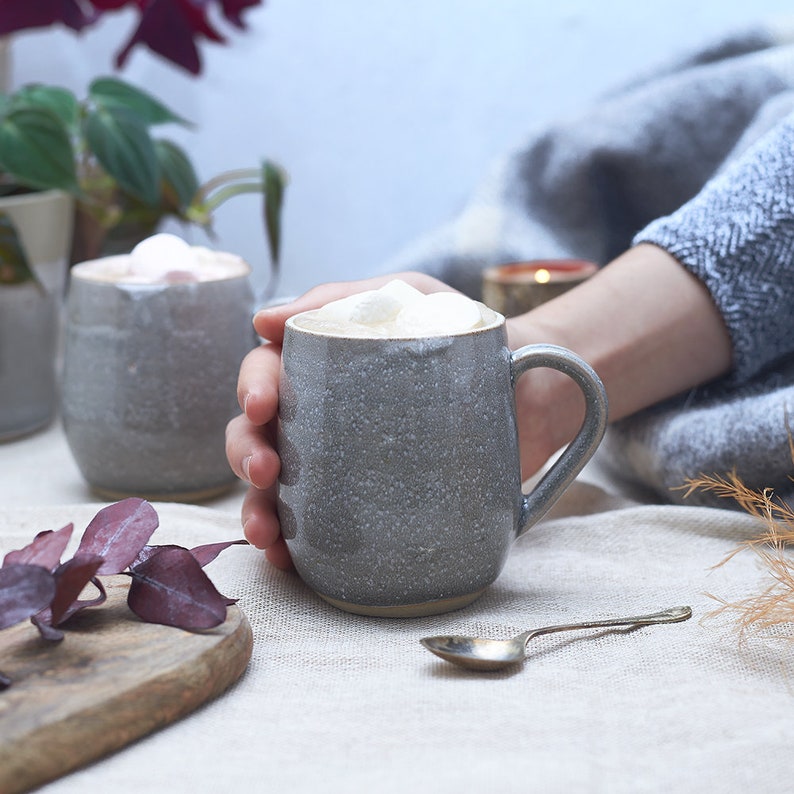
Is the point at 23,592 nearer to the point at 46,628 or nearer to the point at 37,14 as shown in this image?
the point at 46,628

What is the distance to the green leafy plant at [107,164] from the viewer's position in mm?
752

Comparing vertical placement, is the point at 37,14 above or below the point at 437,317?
above

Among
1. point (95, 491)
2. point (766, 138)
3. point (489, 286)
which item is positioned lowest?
point (95, 491)

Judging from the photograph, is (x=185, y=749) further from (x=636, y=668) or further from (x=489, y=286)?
(x=489, y=286)

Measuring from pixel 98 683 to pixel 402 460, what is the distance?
0.14 m

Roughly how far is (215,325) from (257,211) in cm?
58

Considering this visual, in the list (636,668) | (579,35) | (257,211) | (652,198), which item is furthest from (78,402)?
(579,35)

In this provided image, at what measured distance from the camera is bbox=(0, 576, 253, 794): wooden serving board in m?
0.36

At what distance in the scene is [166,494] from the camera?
0.65 m

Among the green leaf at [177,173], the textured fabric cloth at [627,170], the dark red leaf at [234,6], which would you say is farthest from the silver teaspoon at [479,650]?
the dark red leaf at [234,6]

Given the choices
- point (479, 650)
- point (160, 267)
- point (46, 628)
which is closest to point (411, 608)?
point (479, 650)

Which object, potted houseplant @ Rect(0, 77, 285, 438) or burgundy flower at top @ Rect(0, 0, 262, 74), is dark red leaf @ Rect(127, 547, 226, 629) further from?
burgundy flower at top @ Rect(0, 0, 262, 74)

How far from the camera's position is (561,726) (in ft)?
1.26

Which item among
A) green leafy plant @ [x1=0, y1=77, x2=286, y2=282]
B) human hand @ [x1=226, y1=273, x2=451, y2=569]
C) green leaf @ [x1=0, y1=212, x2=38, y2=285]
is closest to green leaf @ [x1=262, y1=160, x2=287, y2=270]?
green leafy plant @ [x1=0, y1=77, x2=286, y2=282]
